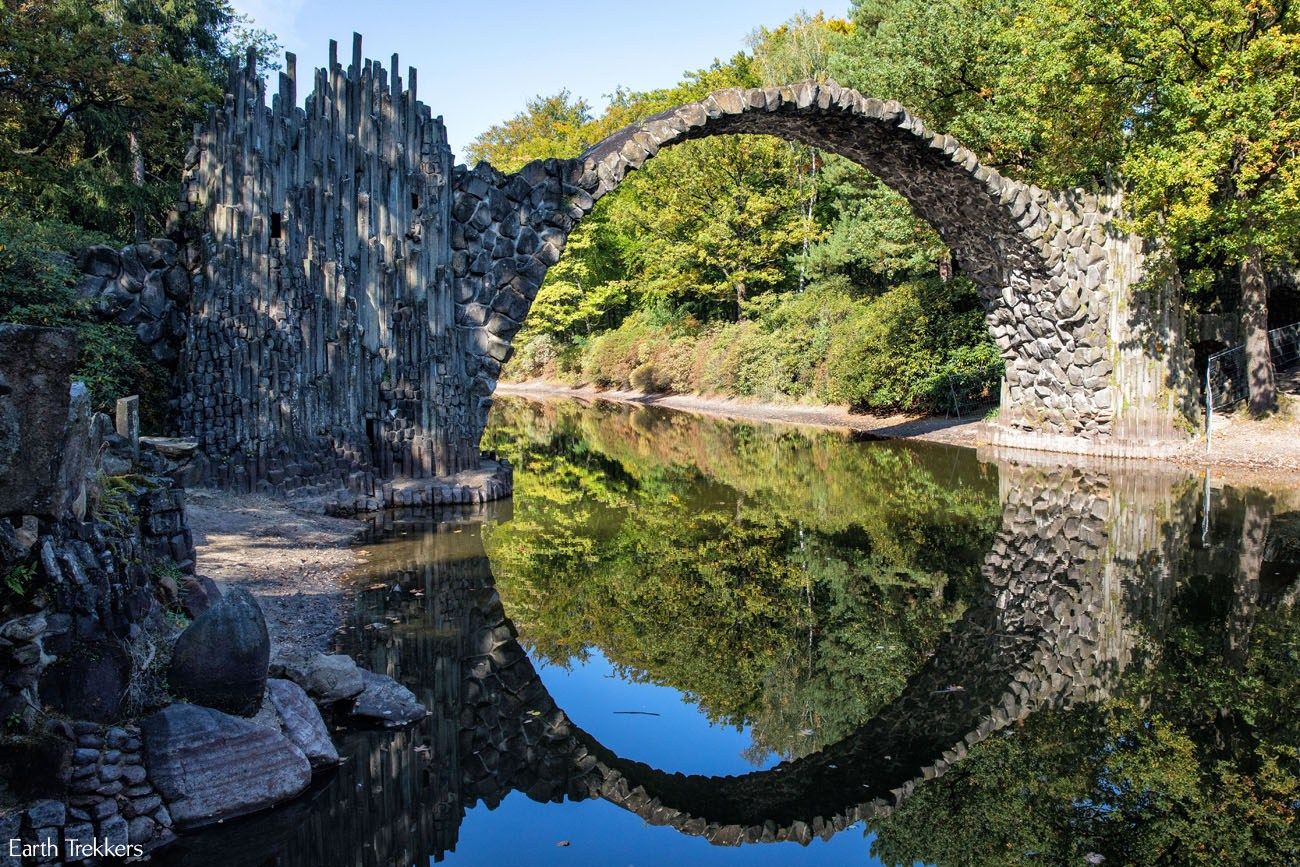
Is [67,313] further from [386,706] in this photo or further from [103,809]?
[103,809]

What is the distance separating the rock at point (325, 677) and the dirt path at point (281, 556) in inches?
36.7

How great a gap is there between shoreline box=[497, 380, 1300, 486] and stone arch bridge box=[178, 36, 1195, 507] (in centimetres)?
81

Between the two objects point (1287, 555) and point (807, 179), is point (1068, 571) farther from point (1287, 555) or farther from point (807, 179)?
point (807, 179)

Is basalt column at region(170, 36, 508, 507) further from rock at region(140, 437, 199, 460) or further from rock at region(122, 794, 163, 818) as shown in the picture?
rock at region(122, 794, 163, 818)

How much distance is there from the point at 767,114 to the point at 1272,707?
1194 cm

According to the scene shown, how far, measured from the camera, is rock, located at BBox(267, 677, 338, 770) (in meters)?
4.85

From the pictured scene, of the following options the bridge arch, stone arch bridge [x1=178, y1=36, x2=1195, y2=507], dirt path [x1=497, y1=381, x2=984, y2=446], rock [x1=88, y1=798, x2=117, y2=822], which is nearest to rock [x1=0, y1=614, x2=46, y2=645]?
rock [x1=88, y1=798, x2=117, y2=822]

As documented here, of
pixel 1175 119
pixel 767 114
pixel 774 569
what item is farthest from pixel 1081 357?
pixel 774 569

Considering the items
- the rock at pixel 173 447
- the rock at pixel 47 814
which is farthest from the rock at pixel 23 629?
the rock at pixel 173 447

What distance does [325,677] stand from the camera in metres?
5.57

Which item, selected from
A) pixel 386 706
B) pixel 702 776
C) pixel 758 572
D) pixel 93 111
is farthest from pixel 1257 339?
pixel 93 111

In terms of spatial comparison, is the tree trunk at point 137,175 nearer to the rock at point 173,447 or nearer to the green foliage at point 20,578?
the rock at point 173,447

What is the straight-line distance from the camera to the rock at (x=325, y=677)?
553 centimetres

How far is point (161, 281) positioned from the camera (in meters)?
12.8
